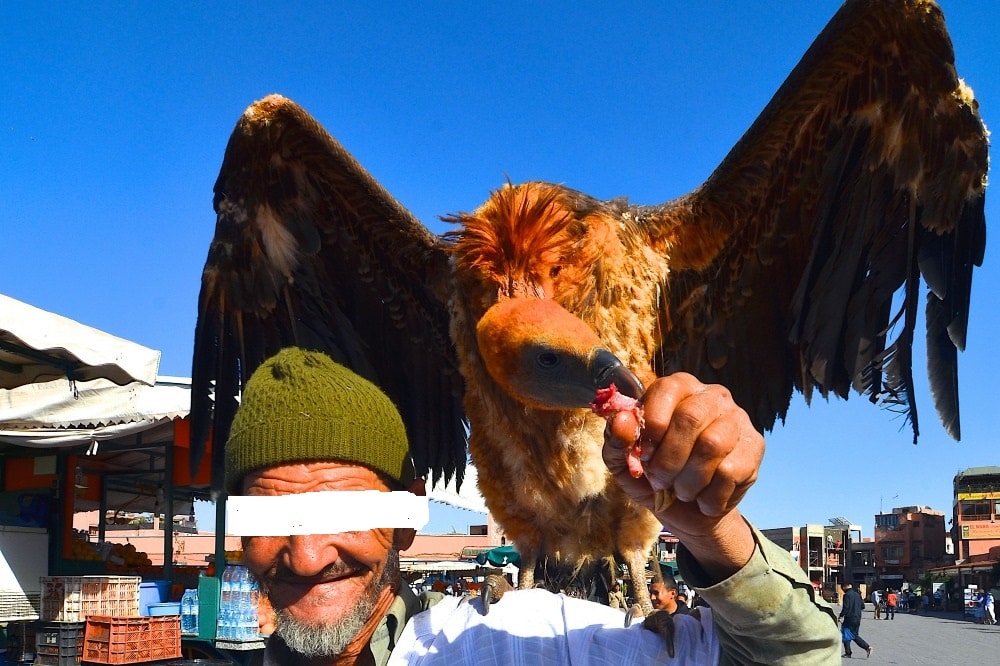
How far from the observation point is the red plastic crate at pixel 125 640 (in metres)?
6.25

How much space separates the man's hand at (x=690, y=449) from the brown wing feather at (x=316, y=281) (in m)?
2.76

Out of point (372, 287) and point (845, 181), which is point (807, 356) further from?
point (372, 287)

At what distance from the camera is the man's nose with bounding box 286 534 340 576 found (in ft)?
5.07

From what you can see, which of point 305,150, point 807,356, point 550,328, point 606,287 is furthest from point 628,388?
point 305,150

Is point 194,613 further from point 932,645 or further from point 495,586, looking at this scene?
point 932,645

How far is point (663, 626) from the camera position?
151 centimetres

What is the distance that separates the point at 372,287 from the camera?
405cm

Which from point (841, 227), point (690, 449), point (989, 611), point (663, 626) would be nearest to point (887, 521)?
point (989, 611)

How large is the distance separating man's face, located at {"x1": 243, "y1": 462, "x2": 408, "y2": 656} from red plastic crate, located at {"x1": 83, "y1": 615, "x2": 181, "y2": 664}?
18.3 ft

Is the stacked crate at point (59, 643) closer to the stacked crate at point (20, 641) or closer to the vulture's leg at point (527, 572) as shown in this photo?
the stacked crate at point (20, 641)

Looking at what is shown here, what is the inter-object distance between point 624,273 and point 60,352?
3842mm

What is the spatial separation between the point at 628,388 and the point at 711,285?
2166mm

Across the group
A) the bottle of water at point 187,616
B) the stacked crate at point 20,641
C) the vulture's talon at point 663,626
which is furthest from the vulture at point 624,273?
the stacked crate at point 20,641

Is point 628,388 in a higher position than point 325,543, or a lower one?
higher
